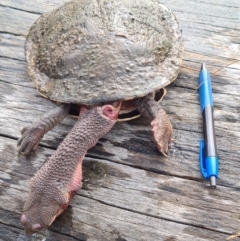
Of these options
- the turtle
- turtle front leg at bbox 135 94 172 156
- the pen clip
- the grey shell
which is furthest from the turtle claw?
the pen clip

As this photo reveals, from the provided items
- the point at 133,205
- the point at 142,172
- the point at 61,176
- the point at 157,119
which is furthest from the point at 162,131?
the point at 61,176

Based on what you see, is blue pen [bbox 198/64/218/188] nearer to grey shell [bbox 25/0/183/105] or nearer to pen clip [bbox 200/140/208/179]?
pen clip [bbox 200/140/208/179]

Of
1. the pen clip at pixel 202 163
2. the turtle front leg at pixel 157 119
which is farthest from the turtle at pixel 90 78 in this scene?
the pen clip at pixel 202 163

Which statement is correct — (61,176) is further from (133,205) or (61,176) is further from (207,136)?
(207,136)

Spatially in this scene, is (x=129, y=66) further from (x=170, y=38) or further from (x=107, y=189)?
(x=107, y=189)

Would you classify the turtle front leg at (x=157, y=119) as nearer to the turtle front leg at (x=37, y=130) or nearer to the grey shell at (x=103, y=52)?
the grey shell at (x=103, y=52)

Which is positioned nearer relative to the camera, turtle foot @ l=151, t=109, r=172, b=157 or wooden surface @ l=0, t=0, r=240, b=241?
wooden surface @ l=0, t=0, r=240, b=241

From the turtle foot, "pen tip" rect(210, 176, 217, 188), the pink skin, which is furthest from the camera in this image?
the turtle foot
